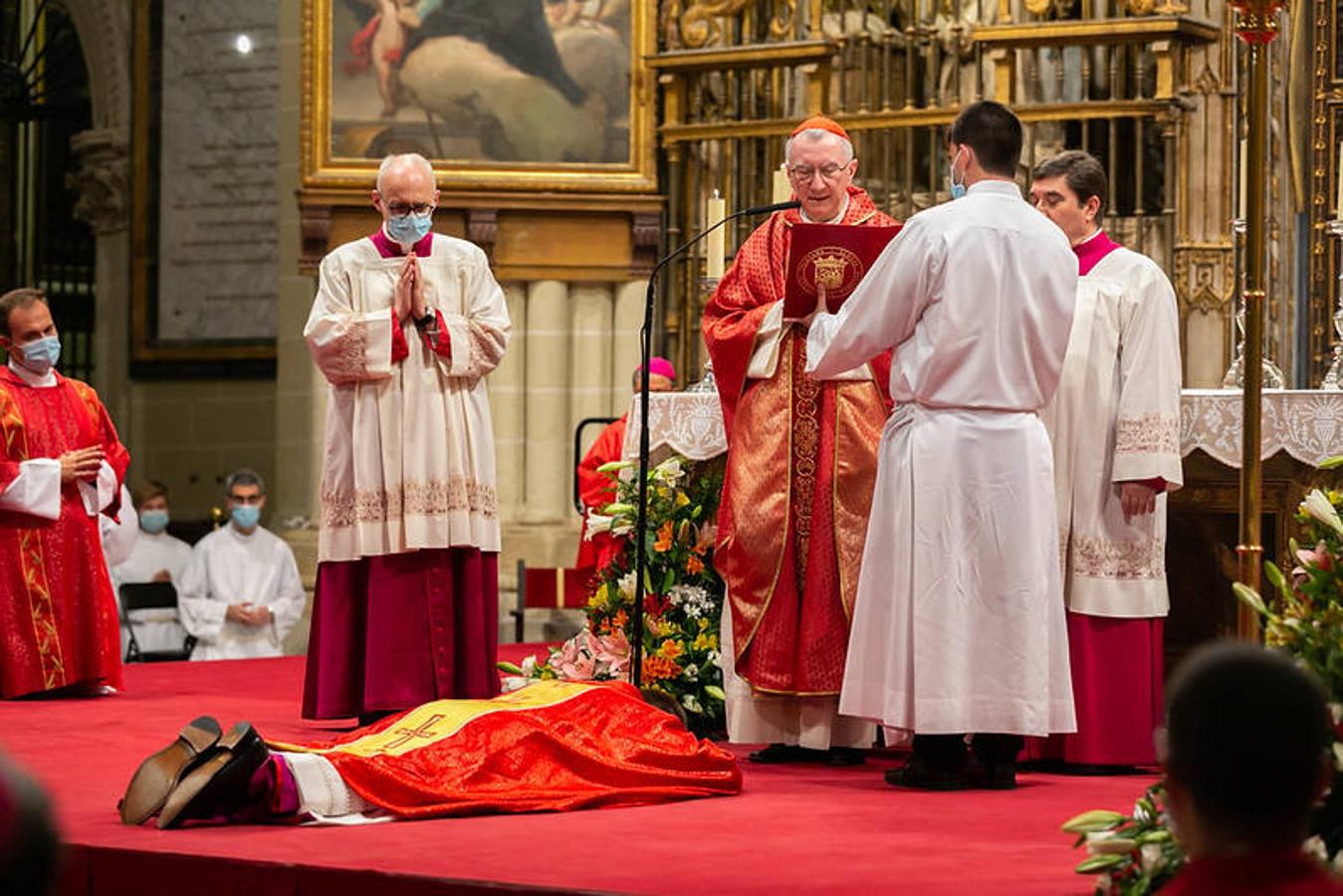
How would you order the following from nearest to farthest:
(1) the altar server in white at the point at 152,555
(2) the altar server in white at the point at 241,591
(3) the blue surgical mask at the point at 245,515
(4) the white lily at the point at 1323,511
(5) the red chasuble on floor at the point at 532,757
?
(4) the white lily at the point at 1323,511 < (5) the red chasuble on floor at the point at 532,757 < (2) the altar server in white at the point at 241,591 < (3) the blue surgical mask at the point at 245,515 < (1) the altar server in white at the point at 152,555

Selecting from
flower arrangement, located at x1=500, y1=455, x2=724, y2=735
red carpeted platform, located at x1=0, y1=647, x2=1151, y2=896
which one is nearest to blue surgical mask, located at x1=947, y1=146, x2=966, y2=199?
red carpeted platform, located at x1=0, y1=647, x2=1151, y2=896

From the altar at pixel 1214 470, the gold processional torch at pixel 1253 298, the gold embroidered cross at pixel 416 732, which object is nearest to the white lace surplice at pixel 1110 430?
the altar at pixel 1214 470

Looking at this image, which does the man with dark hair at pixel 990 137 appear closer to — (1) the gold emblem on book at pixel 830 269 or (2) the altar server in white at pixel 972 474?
(2) the altar server in white at pixel 972 474

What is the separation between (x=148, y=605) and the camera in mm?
11281

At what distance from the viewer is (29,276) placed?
1596cm

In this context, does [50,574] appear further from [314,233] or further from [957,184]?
[957,184]

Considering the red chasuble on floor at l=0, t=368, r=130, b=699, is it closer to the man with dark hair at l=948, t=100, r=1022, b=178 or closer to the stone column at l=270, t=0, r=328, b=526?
the stone column at l=270, t=0, r=328, b=526

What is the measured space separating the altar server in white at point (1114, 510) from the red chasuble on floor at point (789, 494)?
565 mm

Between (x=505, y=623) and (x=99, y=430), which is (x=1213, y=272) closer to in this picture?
(x=505, y=623)

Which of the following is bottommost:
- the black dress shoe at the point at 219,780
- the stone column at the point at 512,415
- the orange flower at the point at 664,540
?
the black dress shoe at the point at 219,780

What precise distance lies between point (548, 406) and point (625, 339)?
0.55 metres

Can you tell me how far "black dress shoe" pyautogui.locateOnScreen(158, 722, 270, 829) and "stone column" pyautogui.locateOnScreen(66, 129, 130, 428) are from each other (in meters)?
10.3

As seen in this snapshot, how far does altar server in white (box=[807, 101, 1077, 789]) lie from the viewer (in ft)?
18.1

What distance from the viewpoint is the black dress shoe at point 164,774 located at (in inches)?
196
